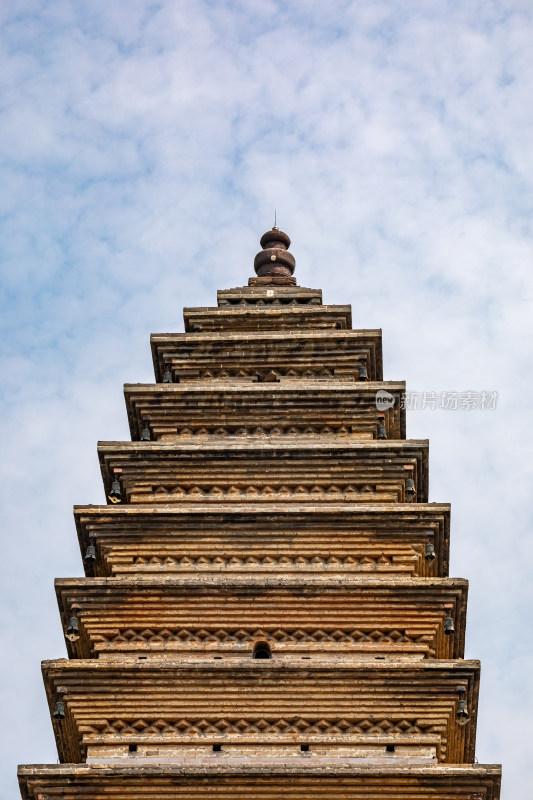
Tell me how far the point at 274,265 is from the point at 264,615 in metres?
13.1

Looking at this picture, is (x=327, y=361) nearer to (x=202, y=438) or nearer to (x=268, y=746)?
(x=202, y=438)

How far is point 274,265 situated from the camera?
1469 inches

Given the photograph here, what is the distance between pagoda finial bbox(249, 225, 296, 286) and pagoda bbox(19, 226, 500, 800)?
18.9ft

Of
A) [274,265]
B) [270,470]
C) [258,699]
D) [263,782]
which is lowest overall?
[263,782]

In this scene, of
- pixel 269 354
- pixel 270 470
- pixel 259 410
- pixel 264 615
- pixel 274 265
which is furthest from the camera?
pixel 274 265

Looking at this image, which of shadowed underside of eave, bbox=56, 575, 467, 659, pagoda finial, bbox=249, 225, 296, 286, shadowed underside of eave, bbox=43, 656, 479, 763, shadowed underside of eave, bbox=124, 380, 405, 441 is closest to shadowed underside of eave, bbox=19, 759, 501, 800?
shadowed underside of eave, bbox=43, 656, 479, 763

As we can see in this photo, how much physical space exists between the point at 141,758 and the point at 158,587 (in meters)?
2.99

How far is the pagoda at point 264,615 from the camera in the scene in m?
22.7

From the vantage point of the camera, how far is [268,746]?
77.4ft

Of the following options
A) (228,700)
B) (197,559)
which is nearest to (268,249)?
(197,559)

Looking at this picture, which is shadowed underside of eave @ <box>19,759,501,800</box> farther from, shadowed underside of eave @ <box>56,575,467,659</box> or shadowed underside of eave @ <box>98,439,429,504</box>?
shadowed underside of eave @ <box>98,439,429,504</box>

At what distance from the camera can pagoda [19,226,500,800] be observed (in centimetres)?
2266

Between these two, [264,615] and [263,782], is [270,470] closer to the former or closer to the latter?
[264,615]

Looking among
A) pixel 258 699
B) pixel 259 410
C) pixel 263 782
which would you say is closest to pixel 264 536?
pixel 258 699
